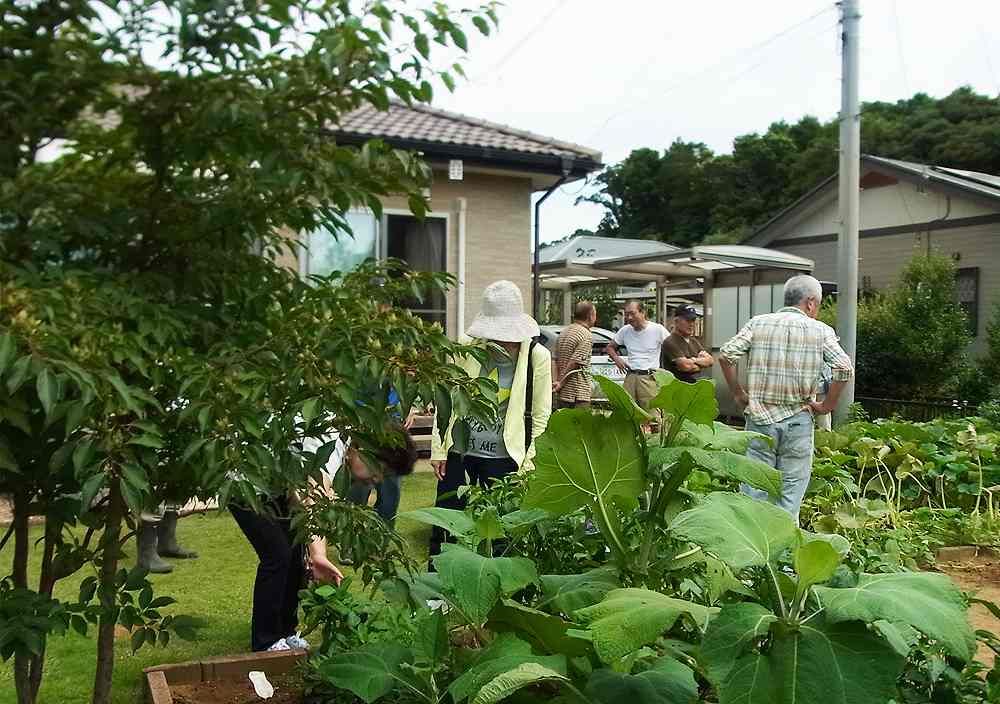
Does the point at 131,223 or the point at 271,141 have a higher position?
the point at 271,141

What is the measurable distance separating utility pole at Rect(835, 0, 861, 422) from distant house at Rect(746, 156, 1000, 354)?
30.9ft

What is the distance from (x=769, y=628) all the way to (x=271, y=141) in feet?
5.64

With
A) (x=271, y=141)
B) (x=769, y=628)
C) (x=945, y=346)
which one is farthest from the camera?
(x=945, y=346)

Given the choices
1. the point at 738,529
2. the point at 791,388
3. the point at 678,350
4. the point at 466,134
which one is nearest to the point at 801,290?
the point at 791,388

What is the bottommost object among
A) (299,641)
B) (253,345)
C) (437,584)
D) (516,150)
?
(299,641)

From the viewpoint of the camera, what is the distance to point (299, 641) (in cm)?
431

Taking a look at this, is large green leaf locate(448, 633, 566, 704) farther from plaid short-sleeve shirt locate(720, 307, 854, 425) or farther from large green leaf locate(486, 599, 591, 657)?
plaid short-sleeve shirt locate(720, 307, 854, 425)

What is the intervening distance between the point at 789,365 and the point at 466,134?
634 centimetres

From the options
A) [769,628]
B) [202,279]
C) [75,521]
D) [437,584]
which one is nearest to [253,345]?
[202,279]

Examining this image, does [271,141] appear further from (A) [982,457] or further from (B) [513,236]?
(B) [513,236]

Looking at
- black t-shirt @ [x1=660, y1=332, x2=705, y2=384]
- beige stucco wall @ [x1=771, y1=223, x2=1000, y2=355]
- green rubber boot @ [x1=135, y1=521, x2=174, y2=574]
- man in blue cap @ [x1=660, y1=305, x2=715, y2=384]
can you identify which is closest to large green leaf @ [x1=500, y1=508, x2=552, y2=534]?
green rubber boot @ [x1=135, y1=521, x2=174, y2=574]

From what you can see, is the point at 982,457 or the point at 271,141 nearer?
the point at 271,141

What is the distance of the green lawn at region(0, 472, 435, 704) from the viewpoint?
423cm

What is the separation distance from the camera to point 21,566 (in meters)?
2.79
